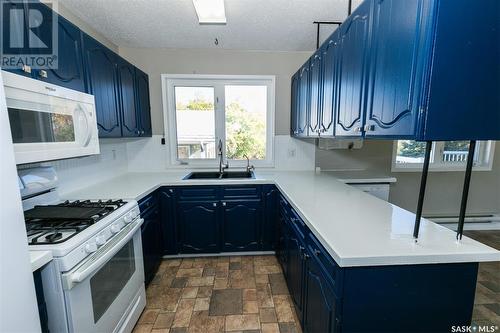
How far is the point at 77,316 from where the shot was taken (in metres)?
1.09

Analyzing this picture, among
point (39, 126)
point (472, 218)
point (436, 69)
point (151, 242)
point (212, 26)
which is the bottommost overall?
point (472, 218)

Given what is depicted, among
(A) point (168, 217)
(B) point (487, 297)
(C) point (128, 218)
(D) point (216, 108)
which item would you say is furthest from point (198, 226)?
(B) point (487, 297)

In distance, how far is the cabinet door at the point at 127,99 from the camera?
88.7 inches

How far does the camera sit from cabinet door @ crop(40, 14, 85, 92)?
1.43 m

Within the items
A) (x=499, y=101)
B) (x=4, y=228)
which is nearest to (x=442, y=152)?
(x=499, y=101)

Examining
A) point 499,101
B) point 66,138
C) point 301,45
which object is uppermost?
point 301,45

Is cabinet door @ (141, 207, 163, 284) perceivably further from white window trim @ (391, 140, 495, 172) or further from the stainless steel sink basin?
white window trim @ (391, 140, 495, 172)

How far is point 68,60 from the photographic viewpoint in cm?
153

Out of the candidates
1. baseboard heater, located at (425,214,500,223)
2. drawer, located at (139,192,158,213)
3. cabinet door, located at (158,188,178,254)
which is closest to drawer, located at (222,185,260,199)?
cabinet door, located at (158,188,178,254)

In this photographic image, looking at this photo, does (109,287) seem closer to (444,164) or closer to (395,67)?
(395,67)

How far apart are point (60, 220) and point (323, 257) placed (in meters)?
1.44

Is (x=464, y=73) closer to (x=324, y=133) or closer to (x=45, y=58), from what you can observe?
(x=324, y=133)

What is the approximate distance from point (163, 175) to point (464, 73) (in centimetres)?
280

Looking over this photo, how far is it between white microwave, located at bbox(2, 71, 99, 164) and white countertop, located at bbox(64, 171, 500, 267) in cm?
59
